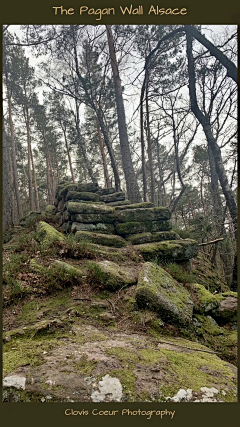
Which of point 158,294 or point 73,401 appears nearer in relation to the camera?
point 73,401

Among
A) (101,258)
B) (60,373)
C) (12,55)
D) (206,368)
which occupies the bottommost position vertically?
(206,368)

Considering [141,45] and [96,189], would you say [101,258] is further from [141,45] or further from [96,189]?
[141,45]

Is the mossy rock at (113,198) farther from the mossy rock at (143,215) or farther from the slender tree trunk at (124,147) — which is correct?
the mossy rock at (143,215)

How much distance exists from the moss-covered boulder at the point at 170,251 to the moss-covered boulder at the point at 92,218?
6.36 feet

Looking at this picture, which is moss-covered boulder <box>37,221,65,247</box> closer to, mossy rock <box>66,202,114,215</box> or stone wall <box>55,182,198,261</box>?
stone wall <box>55,182,198,261</box>

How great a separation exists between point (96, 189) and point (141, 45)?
7.46m

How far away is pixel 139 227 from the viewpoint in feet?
25.6

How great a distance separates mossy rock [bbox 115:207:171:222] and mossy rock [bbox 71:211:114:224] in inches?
14.5

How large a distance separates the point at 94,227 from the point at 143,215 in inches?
69.7

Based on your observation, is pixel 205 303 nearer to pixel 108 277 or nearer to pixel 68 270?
pixel 108 277

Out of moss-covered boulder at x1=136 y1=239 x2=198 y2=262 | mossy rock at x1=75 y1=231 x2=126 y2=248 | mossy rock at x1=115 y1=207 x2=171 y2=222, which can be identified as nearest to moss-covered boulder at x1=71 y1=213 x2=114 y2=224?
mossy rock at x1=115 y1=207 x2=171 y2=222

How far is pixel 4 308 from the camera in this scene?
3615 mm

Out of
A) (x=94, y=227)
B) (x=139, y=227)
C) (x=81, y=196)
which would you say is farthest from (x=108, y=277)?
(x=81, y=196)

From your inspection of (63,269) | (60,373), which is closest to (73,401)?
(60,373)
